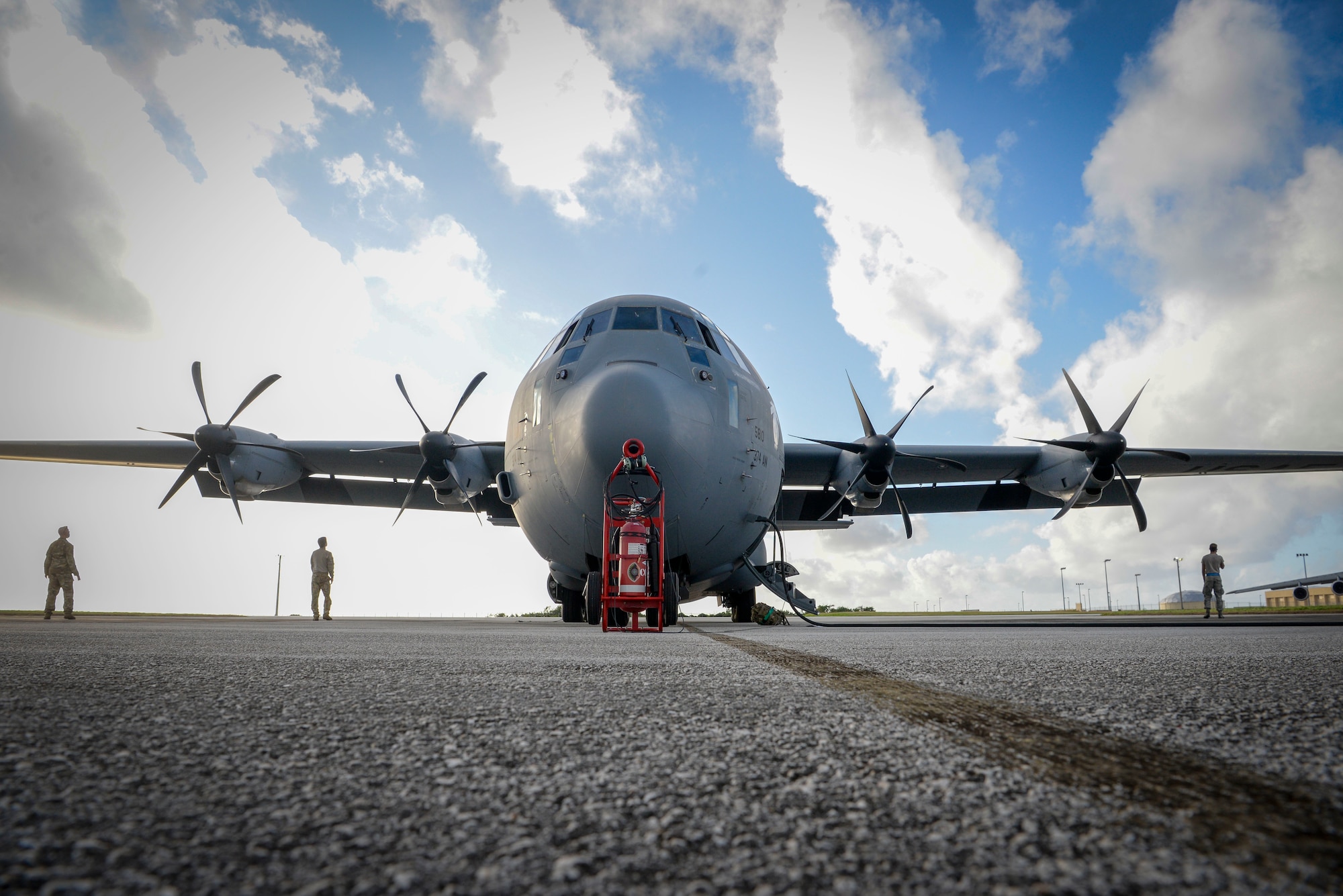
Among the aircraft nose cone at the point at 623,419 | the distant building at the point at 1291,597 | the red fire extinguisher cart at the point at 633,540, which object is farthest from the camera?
the distant building at the point at 1291,597

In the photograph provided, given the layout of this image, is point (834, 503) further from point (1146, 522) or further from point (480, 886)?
point (480, 886)

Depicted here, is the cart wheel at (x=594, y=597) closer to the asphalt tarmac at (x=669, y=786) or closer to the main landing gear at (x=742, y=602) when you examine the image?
the main landing gear at (x=742, y=602)

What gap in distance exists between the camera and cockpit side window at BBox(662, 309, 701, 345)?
8.75m

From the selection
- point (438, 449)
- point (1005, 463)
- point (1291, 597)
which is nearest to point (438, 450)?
point (438, 449)

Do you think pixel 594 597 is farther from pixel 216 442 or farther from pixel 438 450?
pixel 216 442

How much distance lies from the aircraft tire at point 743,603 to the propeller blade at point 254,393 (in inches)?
347

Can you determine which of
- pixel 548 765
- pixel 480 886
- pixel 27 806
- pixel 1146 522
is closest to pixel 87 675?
pixel 27 806

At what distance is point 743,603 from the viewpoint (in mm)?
13375

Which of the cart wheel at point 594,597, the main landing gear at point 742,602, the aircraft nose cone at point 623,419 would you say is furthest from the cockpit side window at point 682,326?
the main landing gear at point 742,602

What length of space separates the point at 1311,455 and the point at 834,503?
9.76 metres

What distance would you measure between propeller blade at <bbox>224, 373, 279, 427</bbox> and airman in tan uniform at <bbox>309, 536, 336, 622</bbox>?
4320mm

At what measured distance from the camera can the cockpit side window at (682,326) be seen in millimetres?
8750

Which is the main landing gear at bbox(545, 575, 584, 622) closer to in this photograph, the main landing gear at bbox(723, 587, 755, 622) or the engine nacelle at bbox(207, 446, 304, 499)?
the main landing gear at bbox(723, 587, 755, 622)

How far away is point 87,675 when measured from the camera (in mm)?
2459
